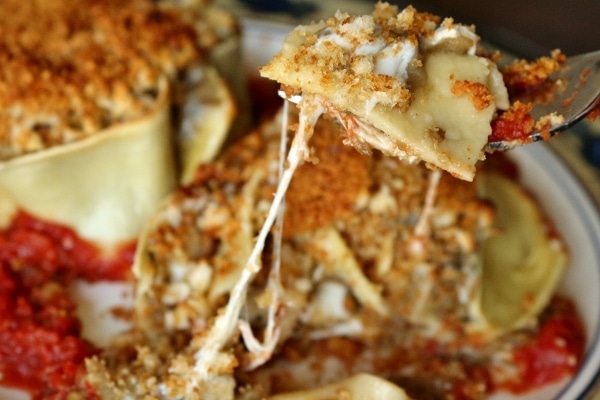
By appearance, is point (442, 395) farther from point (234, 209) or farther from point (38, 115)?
point (38, 115)

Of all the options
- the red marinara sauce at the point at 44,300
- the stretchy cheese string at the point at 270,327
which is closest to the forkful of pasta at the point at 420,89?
the stretchy cheese string at the point at 270,327

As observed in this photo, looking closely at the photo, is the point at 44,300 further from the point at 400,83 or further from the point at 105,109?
the point at 400,83

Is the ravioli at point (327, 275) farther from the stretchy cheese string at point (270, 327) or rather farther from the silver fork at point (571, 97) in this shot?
the silver fork at point (571, 97)

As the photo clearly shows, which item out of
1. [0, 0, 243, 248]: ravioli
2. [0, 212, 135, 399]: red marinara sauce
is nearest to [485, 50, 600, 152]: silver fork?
[0, 0, 243, 248]: ravioli

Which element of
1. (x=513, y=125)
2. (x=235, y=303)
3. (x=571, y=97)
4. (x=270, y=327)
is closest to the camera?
(x=513, y=125)

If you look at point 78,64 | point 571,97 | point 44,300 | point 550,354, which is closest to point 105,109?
point 78,64

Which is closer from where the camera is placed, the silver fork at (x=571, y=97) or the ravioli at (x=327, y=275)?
the silver fork at (x=571, y=97)
